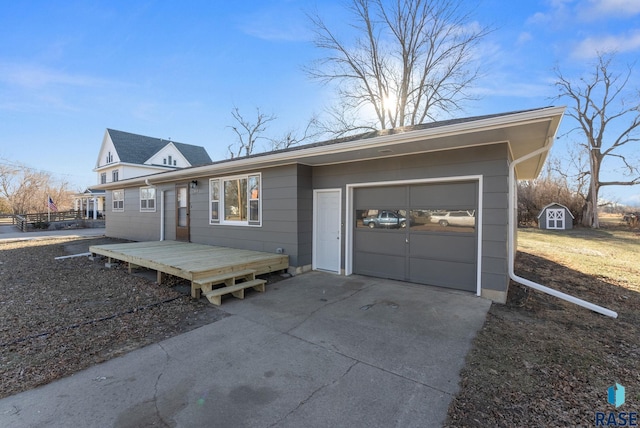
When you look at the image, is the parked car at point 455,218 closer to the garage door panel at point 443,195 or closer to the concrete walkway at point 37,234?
the garage door panel at point 443,195

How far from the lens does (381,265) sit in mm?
5914

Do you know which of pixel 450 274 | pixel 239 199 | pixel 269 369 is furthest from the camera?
pixel 239 199

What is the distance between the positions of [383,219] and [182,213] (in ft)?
23.0

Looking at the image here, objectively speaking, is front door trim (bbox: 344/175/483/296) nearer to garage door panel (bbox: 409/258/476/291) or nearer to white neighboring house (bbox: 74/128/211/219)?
garage door panel (bbox: 409/258/476/291)

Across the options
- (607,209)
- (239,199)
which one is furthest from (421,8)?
(607,209)

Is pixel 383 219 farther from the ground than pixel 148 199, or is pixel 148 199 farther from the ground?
pixel 148 199

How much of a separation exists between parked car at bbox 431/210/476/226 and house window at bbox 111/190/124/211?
13145 mm

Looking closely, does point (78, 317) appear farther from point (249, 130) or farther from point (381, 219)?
point (249, 130)

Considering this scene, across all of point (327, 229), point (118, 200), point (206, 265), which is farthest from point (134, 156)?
point (327, 229)

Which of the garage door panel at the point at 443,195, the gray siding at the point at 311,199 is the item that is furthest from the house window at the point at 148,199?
the garage door panel at the point at 443,195

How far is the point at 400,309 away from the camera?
13.7ft

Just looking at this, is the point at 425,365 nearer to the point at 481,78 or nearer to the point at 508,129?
the point at 508,129

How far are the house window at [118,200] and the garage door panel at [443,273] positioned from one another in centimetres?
1279

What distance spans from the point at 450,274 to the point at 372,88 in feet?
47.8
